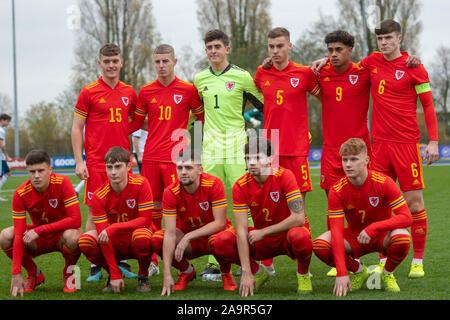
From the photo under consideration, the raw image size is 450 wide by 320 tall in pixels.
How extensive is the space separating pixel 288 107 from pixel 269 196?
1.11 m

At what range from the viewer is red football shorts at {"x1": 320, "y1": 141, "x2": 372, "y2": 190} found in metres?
5.30

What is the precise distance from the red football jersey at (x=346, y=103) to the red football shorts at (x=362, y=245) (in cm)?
103

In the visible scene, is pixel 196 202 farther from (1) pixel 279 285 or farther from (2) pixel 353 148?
(2) pixel 353 148

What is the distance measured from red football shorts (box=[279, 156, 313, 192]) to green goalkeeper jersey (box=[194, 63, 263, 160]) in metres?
0.48

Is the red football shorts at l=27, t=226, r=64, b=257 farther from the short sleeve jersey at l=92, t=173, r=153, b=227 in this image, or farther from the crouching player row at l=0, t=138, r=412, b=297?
the short sleeve jersey at l=92, t=173, r=153, b=227

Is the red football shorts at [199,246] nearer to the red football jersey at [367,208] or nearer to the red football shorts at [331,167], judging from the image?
the red football jersey at [367,208]

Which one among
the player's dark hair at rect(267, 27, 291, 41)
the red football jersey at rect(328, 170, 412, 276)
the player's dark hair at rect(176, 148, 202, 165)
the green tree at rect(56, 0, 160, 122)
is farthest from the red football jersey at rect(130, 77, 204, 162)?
the green tree at rect(56, 0, 160, 122)

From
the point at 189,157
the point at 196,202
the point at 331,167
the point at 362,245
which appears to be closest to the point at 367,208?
the point at 362,245

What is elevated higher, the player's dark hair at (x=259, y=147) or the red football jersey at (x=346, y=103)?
the red football jersey at (x=346, y=103)

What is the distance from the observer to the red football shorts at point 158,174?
5.49 metres

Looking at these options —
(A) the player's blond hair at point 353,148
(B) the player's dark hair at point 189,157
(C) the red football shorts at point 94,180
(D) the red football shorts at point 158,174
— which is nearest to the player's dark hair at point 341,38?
(A) the player's blond hair at point 353,148

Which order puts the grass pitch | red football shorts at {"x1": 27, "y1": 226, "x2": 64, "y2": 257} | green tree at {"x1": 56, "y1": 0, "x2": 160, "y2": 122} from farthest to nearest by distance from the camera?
green tree at {"x1": 56, "y1": 0, "x2": 160, "y2": 122}
red football shorts at {"x1": 27, "y1": 226, "x2": 64, "y2": 257}
the grass pitch

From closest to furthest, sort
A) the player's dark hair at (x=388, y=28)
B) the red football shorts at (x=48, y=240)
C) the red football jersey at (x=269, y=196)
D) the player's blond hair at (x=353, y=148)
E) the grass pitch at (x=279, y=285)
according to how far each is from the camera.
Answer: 1. the grass pitch at (x=279, y=285)
2. the player's blond hair at (x=353, y=148)
3. the red football jersey at (x=269, y=196)
4. the red football shorts at (x=48, y=240)
5. the player's dark hair at (x=388, y=28)

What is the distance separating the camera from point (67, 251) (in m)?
4.75
